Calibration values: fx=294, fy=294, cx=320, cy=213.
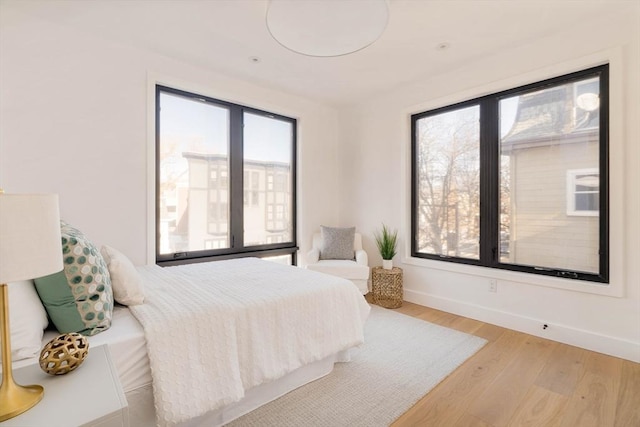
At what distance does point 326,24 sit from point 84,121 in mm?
2218

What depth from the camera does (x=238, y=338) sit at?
155 cm

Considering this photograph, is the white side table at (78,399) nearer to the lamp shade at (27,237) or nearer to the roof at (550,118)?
the lamp shade at (27,237)

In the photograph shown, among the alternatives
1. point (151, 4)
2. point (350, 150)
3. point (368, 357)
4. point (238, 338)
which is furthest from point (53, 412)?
point (350, 150)

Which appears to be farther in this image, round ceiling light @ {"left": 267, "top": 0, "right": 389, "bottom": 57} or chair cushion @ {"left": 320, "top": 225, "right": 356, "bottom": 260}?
chair cushion @ {"left": 320, "top": 225, "right": 356, "bottom": 260}

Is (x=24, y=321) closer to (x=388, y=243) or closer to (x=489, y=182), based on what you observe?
(x=388, y=243)

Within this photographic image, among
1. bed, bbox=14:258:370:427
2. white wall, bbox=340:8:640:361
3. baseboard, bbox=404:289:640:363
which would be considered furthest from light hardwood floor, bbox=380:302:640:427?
bed, bbox=14:258:370:427

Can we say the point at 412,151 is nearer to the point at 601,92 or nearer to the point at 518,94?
the point at 518,94

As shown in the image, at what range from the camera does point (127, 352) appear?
4.19 feet

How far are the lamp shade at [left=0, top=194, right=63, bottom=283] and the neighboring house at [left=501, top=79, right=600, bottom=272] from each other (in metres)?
3.38

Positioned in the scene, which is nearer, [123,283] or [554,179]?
[123,283]

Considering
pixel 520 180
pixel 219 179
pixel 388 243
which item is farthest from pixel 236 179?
pixel 520 180

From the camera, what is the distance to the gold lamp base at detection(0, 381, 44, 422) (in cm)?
80

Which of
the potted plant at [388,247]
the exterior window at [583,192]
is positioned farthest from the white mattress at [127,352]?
the exterior window at [583,192]

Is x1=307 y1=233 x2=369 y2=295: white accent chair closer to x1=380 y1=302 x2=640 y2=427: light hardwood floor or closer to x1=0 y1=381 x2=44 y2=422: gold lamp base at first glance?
x1=380 y1=302 x2=640 y2=427: light hardwood floor
